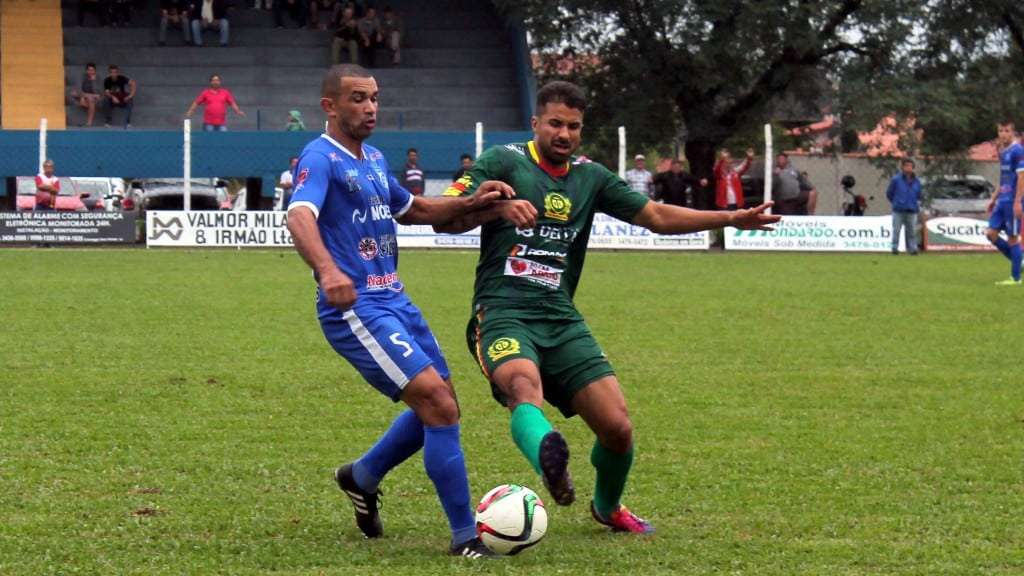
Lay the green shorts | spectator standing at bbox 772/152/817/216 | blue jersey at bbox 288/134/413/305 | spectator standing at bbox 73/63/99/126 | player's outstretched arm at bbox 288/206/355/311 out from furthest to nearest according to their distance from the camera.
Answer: spectator standing at bbox 73/63/99/126, spectator standing at bbox 772/152/817/216, the green shorts, blue jersey at bbox 288/134/413/305, player's outstretched arm at bbox 288/206/355/311

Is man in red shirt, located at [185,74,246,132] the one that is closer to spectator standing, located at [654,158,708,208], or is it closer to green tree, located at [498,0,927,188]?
green tree, located at [498,0,927,188]

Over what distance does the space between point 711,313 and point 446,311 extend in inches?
107

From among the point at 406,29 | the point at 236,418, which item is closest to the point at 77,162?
the point at 406,29

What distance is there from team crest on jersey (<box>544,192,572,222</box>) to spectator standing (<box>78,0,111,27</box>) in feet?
114

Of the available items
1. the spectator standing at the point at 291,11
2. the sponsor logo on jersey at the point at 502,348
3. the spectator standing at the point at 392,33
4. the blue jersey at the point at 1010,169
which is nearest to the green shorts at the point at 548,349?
the sponsor logo on jersey at the point at 502,348

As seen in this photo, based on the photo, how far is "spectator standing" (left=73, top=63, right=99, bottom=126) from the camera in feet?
114

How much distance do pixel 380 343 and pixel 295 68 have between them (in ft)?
110

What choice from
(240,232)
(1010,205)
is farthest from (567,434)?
(240,232)

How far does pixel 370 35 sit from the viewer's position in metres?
38.0

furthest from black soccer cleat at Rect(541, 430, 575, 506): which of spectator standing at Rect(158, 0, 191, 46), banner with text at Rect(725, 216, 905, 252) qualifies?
spectator standing at Rect(158, 0, 191, 46)

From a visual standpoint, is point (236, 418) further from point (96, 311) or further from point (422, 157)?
point (422, 157)

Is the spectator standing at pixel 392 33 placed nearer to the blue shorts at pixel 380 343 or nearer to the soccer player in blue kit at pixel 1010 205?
the soccer player in blue kit at pixel 1010 205

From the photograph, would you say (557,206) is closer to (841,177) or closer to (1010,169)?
(1010,169)

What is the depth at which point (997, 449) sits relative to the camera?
8.00m
